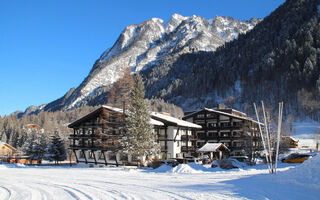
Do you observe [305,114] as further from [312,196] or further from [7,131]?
[7,131]

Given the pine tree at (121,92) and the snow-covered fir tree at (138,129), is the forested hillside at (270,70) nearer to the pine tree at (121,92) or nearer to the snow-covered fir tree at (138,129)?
the snow-covered fir tree at (138,129)

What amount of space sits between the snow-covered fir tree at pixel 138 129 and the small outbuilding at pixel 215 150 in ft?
38.3

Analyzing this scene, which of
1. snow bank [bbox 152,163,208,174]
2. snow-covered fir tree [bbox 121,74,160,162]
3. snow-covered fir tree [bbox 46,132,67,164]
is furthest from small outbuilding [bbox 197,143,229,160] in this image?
snow-covered fir tree [bbox 46,132,67,164]

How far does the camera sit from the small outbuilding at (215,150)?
42.1 meters

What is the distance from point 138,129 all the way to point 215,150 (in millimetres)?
15567

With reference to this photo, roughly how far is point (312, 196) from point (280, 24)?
612 feet

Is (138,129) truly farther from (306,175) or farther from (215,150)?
(306,175)

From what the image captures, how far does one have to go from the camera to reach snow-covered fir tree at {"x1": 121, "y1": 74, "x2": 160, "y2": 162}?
31797 millimetres

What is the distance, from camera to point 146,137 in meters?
32.3

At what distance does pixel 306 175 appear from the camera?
14.5 m

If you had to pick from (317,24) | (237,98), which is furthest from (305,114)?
(317,24)

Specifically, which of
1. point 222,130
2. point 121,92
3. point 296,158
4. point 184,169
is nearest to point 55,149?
point 121,92

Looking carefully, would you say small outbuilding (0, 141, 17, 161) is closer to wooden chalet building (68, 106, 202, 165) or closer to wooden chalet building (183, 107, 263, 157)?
wooden chalet building (68, 106, 202, 165)

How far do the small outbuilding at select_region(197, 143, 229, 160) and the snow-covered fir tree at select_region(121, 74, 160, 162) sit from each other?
11.7 meters
